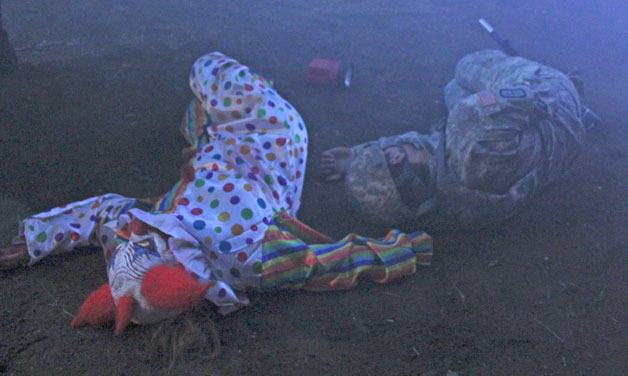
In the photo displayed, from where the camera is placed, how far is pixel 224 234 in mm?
1987

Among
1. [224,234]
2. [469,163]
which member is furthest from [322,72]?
[224,234]

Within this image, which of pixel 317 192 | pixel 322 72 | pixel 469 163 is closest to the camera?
pixel 469 163

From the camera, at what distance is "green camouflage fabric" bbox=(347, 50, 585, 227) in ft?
8.34

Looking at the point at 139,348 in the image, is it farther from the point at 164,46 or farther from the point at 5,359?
the point at 164,46

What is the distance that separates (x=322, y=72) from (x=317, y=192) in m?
1.12

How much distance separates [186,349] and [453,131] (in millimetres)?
1546

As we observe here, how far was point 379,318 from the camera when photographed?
6.82ft

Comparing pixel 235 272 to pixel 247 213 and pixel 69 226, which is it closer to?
pixel 247 213

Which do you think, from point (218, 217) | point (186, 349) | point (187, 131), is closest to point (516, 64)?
point (187, 131)

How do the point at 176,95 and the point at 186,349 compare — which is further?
the point at 176,95

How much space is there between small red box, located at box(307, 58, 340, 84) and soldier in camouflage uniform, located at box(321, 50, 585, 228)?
35.8 inches

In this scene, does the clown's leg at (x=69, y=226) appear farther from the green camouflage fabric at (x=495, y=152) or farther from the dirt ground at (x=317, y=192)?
the green camouflage fabric at (x=495, y=152)

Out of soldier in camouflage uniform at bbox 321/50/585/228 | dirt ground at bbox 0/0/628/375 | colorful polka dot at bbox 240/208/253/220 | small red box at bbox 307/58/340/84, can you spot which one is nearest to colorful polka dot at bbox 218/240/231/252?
colorful polka dot at bbox 240/208/253/220

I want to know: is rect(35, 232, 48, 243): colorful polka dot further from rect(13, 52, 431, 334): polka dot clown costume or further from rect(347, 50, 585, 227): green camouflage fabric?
rect(347, 50, 585, 227): green camouflage fabric
